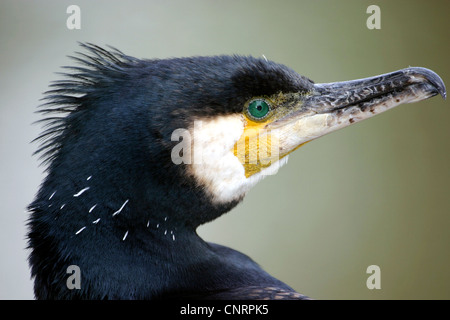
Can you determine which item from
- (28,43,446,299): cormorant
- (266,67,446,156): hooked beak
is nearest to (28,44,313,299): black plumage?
(28,43,446,299): cormorant

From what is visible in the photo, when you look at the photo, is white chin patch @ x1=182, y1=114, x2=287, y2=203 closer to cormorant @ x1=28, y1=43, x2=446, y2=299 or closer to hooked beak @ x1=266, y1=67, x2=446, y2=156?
cormorant @ x1=28, y1=43, x2=446, y2=299

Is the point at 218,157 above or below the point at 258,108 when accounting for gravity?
below

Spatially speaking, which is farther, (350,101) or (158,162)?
(350,101)

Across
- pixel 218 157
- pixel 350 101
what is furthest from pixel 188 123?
pixel 350 101

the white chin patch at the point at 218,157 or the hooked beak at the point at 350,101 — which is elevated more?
the hooked beak at the point at 350,101

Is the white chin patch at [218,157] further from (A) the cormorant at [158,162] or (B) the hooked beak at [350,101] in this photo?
(B) the hooked beak at [350,101]

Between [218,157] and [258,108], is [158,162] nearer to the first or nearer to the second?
[218,157]

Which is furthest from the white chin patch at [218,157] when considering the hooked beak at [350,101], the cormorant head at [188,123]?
the hooked beak at [350,101]

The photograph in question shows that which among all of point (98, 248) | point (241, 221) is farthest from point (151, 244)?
point (241, 221)

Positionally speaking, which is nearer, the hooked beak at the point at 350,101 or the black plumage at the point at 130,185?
the black plumage at the point at 130,185
